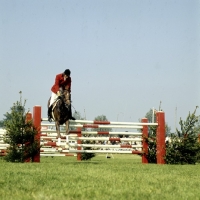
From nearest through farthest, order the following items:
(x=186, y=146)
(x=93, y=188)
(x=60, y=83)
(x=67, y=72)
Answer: (x=93, y=188), (x=67, y=72), (x=60, y=83), (x=186, y=146)

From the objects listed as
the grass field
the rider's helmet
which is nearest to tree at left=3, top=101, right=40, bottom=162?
the rider's helmet

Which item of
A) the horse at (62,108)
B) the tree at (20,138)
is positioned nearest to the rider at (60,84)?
the horse at (62,108)

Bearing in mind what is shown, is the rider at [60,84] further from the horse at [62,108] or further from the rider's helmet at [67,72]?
the horse at [62,108]

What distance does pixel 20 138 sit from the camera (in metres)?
13.2

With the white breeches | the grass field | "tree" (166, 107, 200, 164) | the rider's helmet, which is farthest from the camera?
"tree" (166, 107, 200, 164)

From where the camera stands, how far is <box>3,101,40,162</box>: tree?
42.8 feet

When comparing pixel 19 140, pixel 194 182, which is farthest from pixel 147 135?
pixel 194 182

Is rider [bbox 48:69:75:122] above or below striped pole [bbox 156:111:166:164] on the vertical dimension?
above

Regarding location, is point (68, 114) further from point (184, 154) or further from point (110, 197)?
point (110, 197)

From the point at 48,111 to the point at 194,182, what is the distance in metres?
6.99

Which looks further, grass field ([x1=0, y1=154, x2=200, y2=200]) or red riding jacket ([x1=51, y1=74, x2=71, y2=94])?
red riding jacket ([x1=51, y1=74, x2=71, y2=94])

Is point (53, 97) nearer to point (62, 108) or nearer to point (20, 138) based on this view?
point (62, 108)

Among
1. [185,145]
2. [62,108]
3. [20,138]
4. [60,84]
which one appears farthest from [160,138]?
[20,138]

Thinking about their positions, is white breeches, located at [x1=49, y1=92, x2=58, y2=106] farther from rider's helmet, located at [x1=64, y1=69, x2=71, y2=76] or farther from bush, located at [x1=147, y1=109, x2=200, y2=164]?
bush, located at [x1=147, y1=109, x2=200, y2=164]
